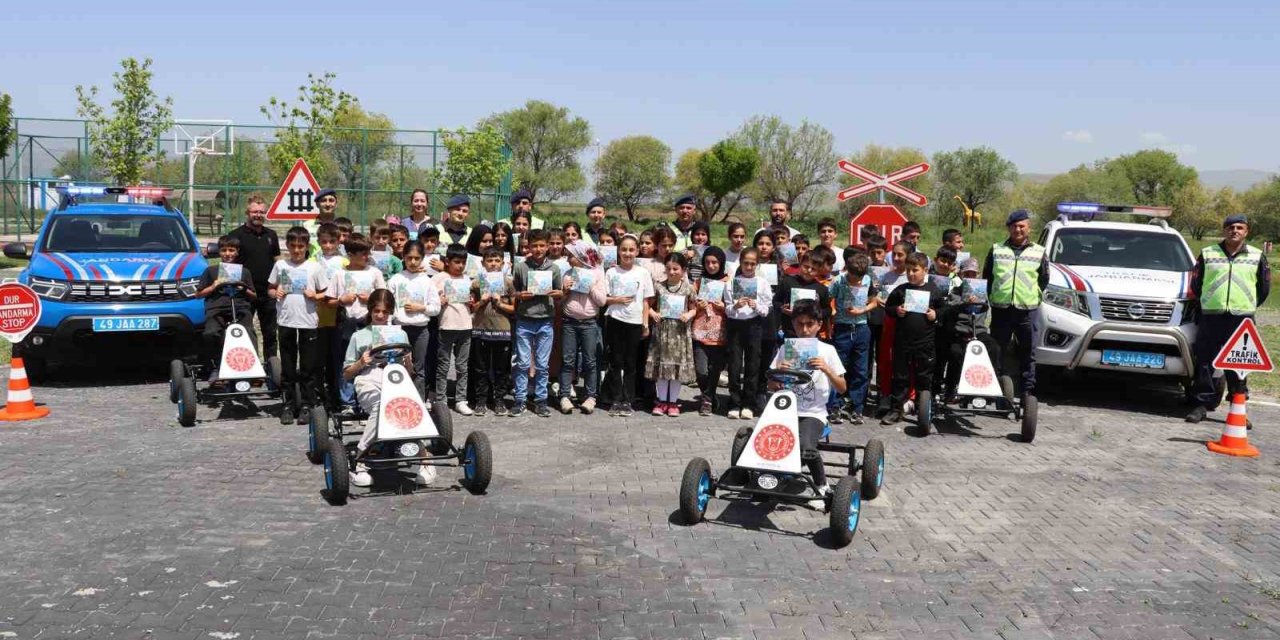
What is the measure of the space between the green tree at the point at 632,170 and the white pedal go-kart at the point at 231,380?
82098 mm

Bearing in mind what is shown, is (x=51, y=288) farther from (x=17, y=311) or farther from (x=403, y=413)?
(x=403, y=413)

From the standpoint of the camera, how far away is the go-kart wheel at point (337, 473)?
24.7 feet

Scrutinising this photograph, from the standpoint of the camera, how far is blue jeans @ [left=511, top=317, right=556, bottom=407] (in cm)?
1093

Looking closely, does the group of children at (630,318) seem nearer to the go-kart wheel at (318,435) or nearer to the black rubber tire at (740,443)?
the go-kart wheel at (318,435)

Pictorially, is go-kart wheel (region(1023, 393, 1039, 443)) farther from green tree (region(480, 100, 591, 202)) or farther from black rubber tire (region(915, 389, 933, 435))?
green tree (region(480, 100, 591, 202))

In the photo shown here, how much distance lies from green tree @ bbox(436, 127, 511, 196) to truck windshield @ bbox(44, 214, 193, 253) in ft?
80.4

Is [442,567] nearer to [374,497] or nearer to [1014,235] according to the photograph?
[374,497]

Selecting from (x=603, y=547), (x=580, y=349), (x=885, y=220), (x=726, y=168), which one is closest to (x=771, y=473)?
(x=603, y=547)

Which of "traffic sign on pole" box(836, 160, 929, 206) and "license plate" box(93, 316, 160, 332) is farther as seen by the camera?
"traffic sign on pole" box(836, 160, 929, 206)

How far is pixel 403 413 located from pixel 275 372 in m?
3.63

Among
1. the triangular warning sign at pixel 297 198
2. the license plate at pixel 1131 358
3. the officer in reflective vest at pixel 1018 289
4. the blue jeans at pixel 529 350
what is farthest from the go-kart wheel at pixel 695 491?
the triangular warning sign at pixel 297 198

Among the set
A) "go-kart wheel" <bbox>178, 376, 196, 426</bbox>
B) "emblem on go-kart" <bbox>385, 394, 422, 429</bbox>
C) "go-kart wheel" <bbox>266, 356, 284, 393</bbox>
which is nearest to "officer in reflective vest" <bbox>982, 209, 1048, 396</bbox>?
"emblem on go-kart" <bbox>385, 394, 422, 429</bbox>

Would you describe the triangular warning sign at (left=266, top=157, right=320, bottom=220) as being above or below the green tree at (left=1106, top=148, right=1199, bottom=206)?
below

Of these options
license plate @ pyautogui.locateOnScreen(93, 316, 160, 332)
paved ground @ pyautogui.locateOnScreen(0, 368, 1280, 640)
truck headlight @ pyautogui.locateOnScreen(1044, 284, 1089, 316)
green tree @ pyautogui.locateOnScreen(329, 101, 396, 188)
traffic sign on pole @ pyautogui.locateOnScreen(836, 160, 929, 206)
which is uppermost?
green tree @ pyautogui.locateOnScreen(329, 101, 396, 188)
